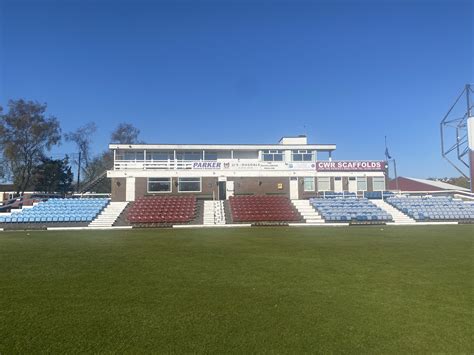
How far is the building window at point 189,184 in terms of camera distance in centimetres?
3406

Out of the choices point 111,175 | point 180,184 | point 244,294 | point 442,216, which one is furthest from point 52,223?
point 442,216

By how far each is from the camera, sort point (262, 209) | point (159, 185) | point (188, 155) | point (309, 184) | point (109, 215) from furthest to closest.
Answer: point (309, 184) < point (188, 155) < point (159, 185) < point (262, 209) < point (109, 215)

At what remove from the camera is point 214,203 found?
3244cm

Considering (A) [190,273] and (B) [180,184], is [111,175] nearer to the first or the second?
(B) [180,184]

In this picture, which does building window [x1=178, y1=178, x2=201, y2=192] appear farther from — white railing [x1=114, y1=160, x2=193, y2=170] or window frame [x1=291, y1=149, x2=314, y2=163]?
window frame [x1=291, y1=149, x2=314, y2=163]

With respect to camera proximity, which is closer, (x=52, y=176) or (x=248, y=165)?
(x=248, y=165)

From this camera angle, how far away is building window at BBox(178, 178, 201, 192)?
3406 cm

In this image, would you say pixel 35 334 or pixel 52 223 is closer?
pixel 35 334

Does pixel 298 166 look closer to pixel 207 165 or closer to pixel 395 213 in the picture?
pixel 207 165

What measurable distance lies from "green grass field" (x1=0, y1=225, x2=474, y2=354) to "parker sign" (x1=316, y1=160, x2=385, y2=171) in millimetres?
24741

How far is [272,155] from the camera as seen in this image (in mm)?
35906

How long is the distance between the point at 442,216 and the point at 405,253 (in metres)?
21.0

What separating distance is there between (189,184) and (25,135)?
24480 mm

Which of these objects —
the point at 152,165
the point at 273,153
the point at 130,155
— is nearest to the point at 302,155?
the point at 273,153
